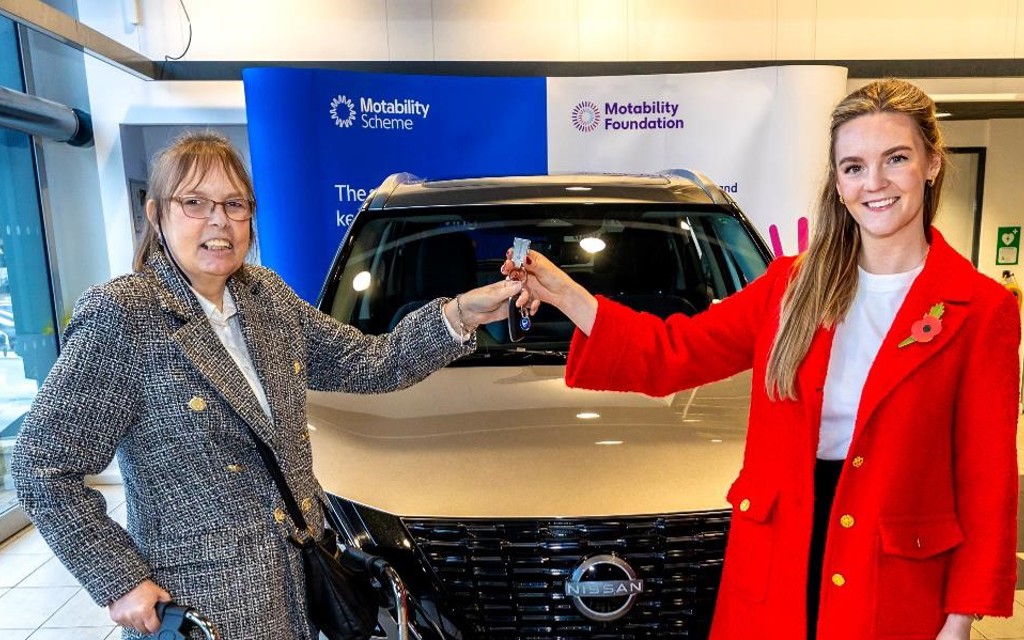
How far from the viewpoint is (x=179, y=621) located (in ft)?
3.82

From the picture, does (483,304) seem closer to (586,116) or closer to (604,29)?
(586,116)

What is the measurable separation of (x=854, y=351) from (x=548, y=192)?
4.51 feet

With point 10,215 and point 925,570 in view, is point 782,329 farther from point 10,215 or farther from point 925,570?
point 10,215

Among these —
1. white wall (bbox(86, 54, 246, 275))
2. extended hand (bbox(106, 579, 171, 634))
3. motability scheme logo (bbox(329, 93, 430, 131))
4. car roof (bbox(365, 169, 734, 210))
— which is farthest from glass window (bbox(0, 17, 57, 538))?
extended hand (bbox(106, 579, 171, 634))

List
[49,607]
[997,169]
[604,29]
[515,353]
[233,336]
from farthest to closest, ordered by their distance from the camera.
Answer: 1. [997,169]
2. [604,29]
3. [49,607]
4. [515,353]
5. [233,336]

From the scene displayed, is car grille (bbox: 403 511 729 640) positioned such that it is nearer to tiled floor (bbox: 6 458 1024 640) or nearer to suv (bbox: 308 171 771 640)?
suv (bbox: 308 171 771 640)

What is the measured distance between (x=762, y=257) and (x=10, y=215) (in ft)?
14.7

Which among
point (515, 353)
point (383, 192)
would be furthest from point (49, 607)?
point (515, 353)

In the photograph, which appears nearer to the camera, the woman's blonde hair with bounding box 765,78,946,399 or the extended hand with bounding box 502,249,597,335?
the woman's blonde hair with bounding box 765,78,946,399

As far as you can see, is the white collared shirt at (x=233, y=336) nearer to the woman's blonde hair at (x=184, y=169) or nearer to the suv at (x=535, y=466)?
the woman's blonde hair at (x=184, y=169)

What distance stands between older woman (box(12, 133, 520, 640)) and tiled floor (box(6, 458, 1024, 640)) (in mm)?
1901

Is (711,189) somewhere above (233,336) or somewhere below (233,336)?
above

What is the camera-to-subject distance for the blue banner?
453cm

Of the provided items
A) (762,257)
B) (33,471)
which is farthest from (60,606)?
(762,257)
